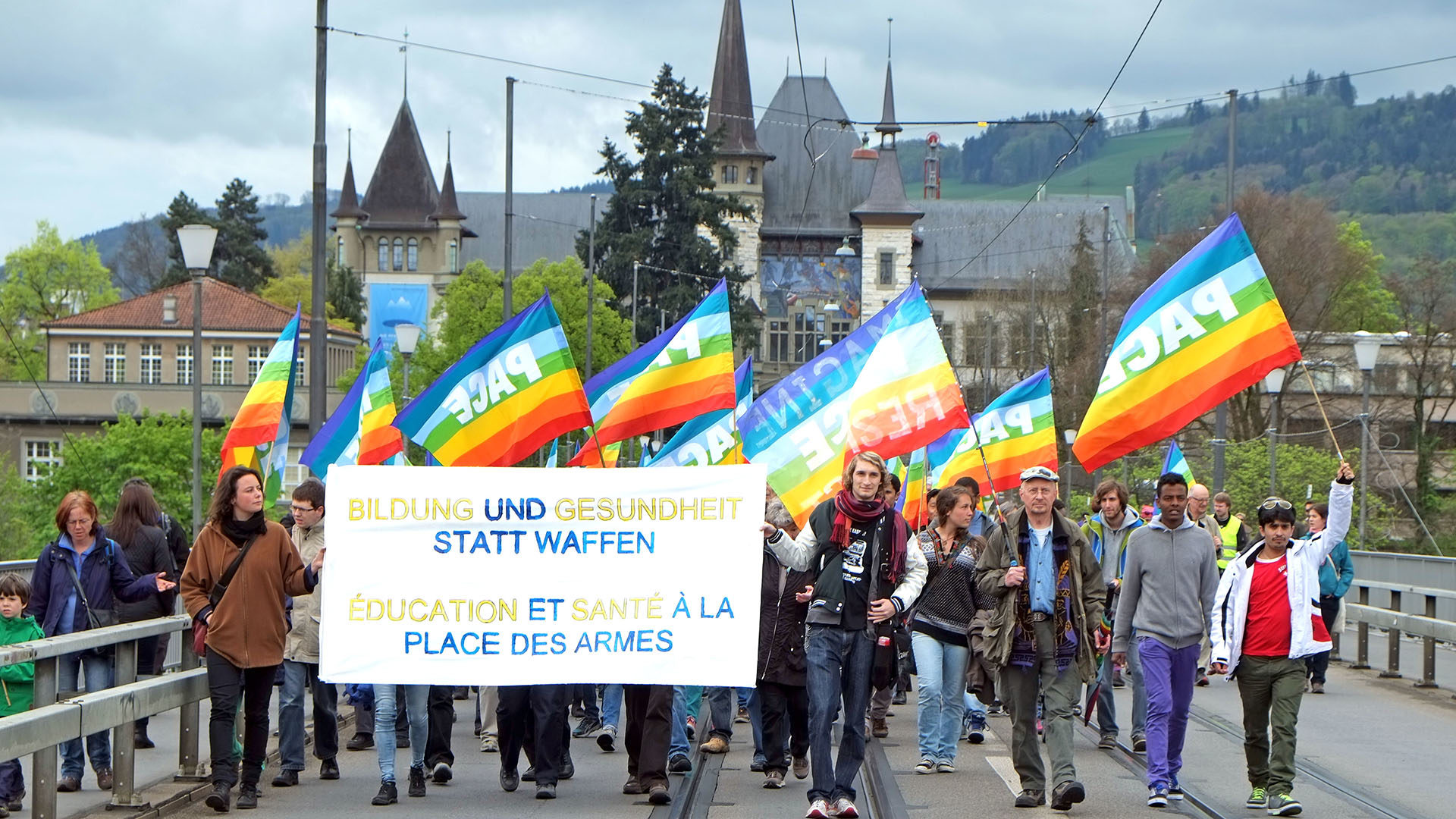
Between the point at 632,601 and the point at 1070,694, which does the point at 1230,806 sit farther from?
the point at 632,601

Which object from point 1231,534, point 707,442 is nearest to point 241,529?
point 707,442

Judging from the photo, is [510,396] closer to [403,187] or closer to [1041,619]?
[1041,619]

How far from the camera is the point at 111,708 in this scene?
357 inches

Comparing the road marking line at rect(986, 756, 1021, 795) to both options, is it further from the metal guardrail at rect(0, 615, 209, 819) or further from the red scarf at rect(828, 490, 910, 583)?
the metal guardrail at rect(0, 615, 209, 819)

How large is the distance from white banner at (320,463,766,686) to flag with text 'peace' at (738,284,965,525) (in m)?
3.25

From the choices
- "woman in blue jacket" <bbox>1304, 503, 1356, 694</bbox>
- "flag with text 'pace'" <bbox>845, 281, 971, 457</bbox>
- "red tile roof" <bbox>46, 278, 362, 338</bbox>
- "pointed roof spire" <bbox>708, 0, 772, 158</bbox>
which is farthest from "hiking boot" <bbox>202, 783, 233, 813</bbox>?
"pointed roof spire" <bbox>708, 0, 772, 158</bbox>

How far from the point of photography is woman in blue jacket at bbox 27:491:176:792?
1038 cm

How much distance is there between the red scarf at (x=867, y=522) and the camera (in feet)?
30.3

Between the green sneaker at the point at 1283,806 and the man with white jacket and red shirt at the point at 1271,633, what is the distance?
0.04 m

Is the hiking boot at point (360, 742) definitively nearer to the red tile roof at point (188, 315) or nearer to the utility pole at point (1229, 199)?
the utility pole at point (1229, 199)

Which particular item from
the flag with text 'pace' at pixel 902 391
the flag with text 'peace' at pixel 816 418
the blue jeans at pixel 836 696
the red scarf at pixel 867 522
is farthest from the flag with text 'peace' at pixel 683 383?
the blue jeans at pixel 836 696

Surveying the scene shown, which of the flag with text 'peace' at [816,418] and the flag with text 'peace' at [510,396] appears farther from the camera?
the flag with text 'peace' at [816,418]

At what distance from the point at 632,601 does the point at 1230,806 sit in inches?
136

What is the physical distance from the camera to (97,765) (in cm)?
1045
